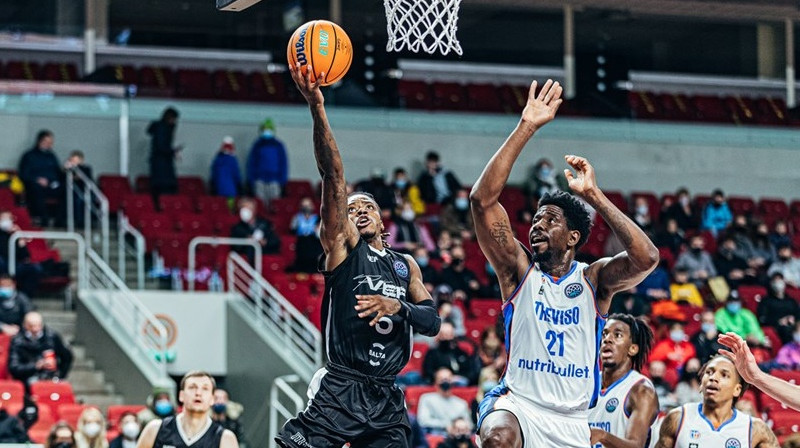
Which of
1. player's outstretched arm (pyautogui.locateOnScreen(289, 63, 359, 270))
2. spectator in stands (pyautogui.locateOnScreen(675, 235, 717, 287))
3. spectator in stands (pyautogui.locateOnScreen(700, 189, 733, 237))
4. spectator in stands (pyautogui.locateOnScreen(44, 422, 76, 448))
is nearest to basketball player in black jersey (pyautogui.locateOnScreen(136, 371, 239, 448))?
player's outstretched arm (pyautogui.locateOnScreen(289, 63, 359, 270))

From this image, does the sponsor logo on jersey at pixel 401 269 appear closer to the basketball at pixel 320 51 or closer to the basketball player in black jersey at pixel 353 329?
the basketball player in black jersey at pixel 353 329

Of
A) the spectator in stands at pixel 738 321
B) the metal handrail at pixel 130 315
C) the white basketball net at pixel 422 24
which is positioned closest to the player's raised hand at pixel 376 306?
the white basketball net at pixel 422 24

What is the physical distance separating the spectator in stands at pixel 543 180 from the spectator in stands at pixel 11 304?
948cm

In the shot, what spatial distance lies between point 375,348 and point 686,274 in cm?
1260

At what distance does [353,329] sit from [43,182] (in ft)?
40.2

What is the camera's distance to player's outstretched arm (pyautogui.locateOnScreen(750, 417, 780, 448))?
29.0ft

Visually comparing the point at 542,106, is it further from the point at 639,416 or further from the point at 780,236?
the point at 780,236

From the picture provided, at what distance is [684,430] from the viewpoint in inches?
349

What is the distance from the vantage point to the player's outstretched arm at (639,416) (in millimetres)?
8664

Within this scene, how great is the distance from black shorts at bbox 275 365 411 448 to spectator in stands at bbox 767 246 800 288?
14144 millimetres

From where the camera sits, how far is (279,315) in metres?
17.3

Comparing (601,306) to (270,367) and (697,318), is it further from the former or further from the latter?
(697,318)

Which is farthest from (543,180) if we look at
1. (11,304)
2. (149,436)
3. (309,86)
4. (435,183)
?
(309,86)

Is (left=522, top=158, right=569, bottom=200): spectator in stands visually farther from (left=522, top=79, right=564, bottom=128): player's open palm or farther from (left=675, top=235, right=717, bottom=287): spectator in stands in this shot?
(left=522, top=79, right=564, bottom=128): player's open palm
